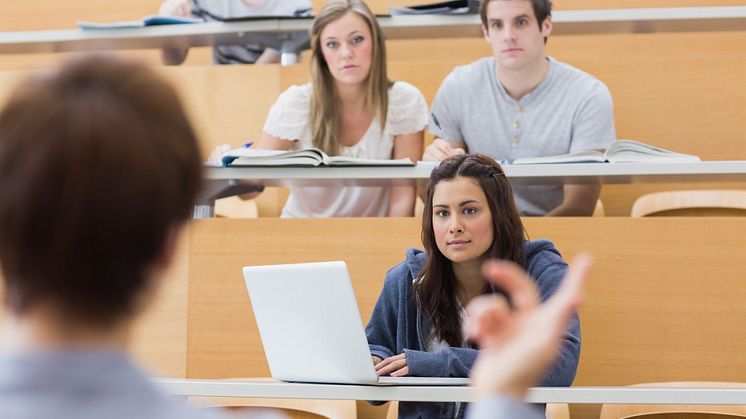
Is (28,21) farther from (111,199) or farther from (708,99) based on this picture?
(111,199)

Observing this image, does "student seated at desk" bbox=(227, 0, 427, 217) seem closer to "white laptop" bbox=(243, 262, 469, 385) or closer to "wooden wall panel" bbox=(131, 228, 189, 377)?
"wooden wall panel" bbox=(131, 228, 189, 377)

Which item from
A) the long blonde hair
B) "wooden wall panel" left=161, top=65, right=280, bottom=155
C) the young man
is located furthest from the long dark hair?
"wooden wall panel" left=161, top=65, right=280, bottom=155

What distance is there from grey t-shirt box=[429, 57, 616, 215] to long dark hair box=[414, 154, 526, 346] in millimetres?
609

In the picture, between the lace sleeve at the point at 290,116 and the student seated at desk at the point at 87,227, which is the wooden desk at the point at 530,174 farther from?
the student seated at desk at the point at 87,227

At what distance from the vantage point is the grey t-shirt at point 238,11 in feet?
12.0

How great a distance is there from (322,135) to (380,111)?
0.19 meters

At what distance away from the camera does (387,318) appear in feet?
7.36

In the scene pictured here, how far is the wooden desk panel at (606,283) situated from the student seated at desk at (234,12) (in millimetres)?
1177

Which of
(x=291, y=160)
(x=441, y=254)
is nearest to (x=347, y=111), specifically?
(x=291, y=160)

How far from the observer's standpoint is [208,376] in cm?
251

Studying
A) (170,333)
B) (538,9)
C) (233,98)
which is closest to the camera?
(170,333)

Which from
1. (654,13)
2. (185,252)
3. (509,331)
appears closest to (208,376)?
(185,252)

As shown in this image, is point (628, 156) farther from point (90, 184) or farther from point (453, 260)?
point (90, 184)

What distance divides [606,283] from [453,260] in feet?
1.48
